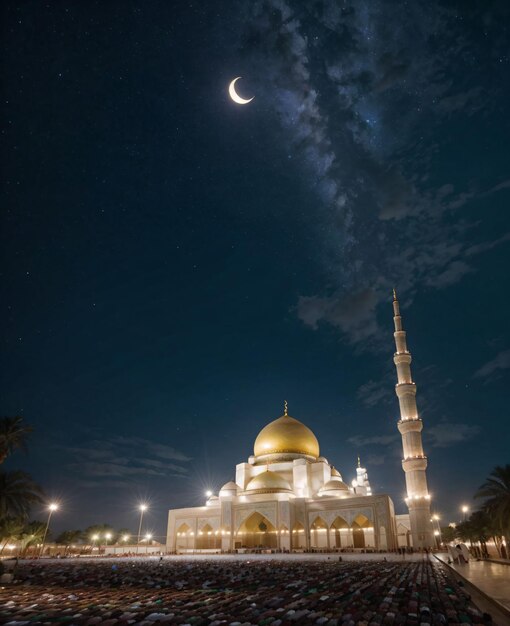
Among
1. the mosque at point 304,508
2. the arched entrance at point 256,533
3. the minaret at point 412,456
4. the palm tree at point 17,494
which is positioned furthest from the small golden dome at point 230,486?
the palm tree at point 17,494

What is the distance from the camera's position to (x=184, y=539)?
44969 mm

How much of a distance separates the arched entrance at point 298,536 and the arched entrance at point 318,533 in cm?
87

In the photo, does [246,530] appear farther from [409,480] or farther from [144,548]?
[409,480]

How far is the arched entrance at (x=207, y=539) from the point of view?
1678 inches

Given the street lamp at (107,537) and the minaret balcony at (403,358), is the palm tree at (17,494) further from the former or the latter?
the street lamp at (107,537)

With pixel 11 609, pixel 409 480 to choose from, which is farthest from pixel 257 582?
pixel 409 480

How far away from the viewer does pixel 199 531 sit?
43.9m

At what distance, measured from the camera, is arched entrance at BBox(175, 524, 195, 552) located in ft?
145

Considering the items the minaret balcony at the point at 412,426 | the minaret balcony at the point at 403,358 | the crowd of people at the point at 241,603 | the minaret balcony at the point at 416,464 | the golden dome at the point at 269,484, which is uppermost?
the minaret balcony at the point at 403,358

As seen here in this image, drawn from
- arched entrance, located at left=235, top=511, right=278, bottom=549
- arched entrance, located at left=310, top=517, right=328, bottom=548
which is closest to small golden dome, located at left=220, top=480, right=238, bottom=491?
arched entrance, located at left=235, top=511, right=278, bottom=549

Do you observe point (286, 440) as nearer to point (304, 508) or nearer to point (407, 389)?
point (304, 508)

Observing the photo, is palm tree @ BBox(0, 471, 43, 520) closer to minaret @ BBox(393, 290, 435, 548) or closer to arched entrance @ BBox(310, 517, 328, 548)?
arched entrance @ BBox(310, 517, 328, 548)

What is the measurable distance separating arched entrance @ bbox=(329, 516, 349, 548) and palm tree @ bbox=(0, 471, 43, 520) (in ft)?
83.0

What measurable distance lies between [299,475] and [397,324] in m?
19.2
